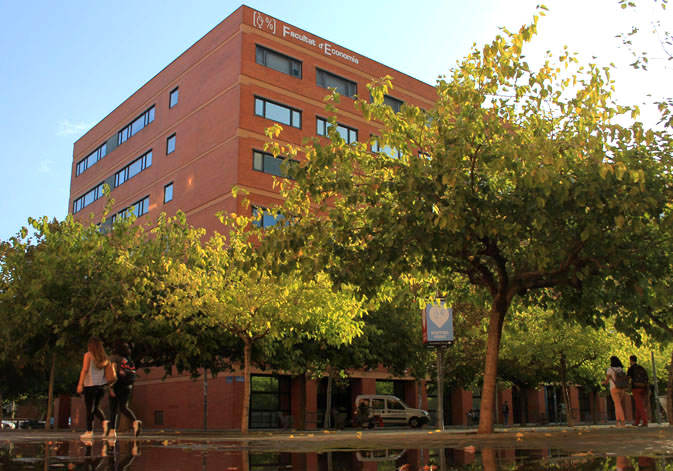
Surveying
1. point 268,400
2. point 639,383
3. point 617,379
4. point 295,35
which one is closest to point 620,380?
point 617,379

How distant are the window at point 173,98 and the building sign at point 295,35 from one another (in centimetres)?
788

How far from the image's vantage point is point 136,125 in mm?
46688

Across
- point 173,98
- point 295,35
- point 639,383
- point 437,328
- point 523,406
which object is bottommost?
point 523,406

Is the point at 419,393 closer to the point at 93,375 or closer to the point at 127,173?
the point at 127,173

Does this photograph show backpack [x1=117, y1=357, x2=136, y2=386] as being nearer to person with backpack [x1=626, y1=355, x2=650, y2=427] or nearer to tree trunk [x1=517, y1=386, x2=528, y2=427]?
person with backpack [x1=626, y1=355, x2=650, y2=427]

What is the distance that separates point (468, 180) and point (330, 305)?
8.64 m

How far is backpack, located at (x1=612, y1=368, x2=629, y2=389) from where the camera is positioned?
1641cm

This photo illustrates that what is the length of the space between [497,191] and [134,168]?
38200 millimetres

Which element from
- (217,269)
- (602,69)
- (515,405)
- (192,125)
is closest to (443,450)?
(602,69)

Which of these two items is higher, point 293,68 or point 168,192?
point 293,68

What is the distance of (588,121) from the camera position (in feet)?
37.0

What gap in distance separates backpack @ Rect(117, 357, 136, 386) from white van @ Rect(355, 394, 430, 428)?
24.2 m

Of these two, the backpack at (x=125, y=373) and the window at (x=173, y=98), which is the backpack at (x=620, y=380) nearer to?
the backpack at (x=125, y=373)

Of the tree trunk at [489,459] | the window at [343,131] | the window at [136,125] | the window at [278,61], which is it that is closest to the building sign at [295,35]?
the window at [278,61]
